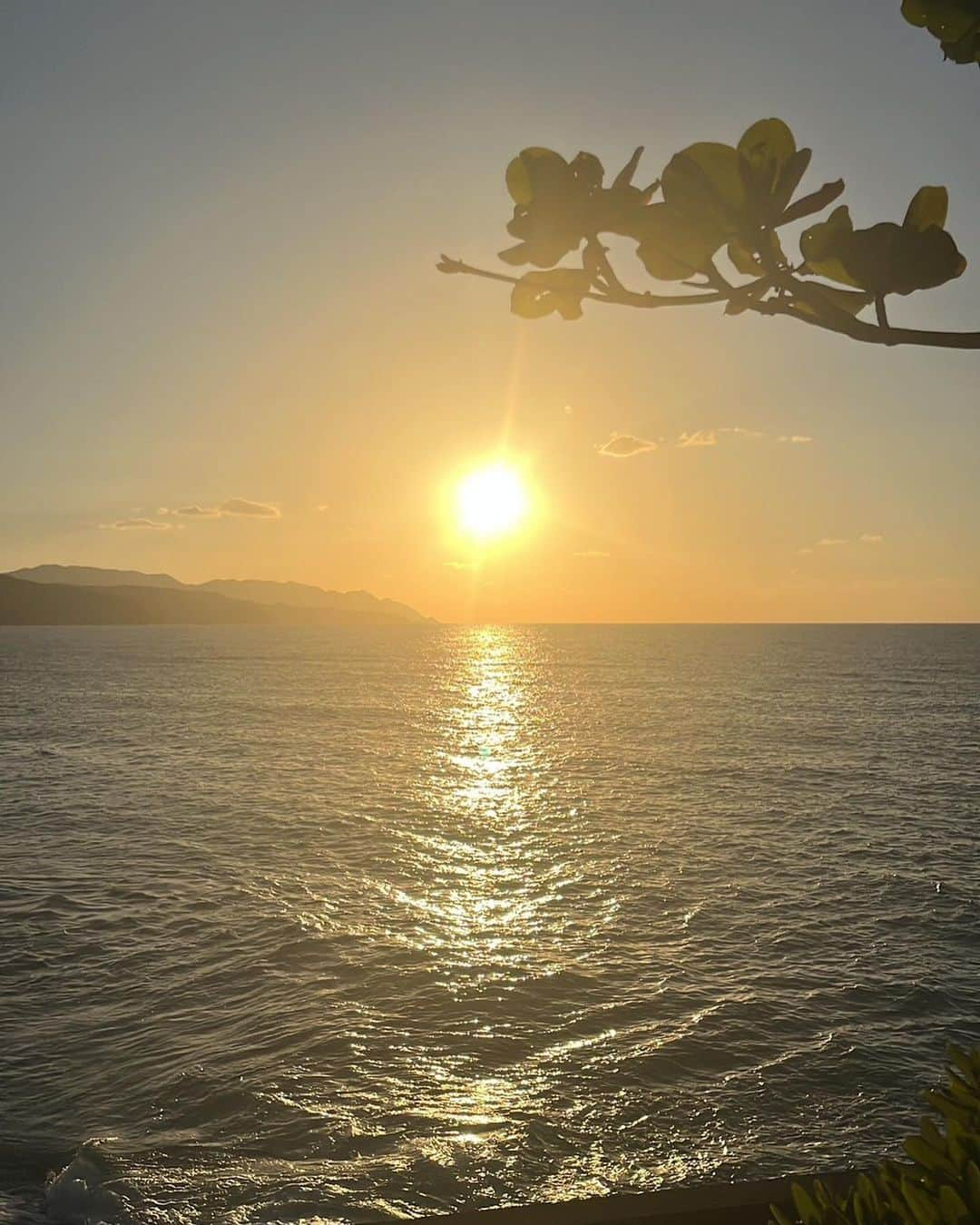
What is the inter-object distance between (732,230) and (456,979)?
61.4 feet

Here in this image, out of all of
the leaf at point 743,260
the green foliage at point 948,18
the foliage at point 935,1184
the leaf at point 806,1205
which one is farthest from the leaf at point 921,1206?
the green foliage at point 948,18

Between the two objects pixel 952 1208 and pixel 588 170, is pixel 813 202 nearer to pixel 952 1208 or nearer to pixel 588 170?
pixel 588 170

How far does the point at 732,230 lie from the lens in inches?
94.7

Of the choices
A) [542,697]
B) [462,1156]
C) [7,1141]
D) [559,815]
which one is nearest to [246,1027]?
[7,1141]

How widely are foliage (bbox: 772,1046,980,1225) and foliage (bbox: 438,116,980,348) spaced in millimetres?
2254

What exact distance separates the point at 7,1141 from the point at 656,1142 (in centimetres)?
878

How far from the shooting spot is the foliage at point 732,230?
7.54 feet

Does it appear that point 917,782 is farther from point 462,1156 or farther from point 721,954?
point 462,1156

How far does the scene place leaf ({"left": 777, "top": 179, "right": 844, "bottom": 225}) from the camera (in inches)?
86.5

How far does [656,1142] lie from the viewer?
13.0 meters

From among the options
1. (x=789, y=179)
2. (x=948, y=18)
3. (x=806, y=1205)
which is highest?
(x=948, y=18)

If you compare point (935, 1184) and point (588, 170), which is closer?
point (588, 170)

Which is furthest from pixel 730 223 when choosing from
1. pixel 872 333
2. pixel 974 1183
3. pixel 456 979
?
pixel 456 979

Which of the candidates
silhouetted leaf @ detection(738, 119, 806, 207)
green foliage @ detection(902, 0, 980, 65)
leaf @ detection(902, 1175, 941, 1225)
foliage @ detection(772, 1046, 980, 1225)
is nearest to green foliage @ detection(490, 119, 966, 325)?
silhouetted leaf @ detection(738, 119, 806, 207)
